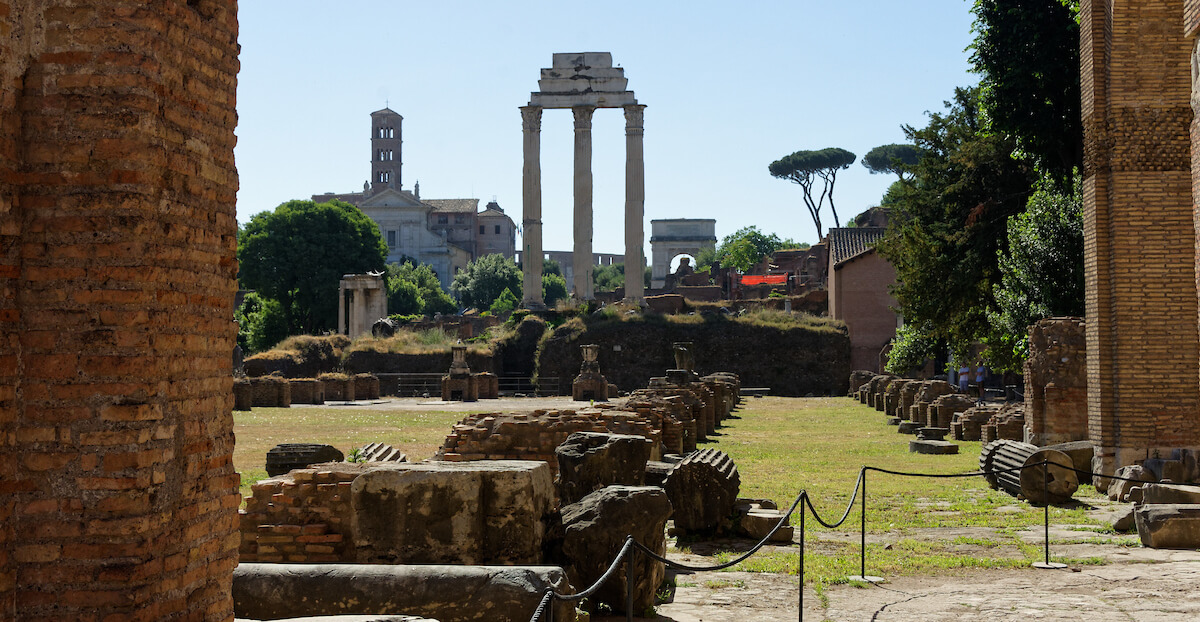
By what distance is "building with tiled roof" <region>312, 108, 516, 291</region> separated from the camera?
10919 centimetres

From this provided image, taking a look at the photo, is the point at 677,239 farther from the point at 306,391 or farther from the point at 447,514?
the point at 447,514

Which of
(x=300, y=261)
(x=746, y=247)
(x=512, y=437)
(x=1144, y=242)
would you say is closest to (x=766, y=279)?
(x=746, y=247)

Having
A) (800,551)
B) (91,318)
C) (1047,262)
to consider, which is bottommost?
(800,551)

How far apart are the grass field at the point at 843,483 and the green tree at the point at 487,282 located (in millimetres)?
63385

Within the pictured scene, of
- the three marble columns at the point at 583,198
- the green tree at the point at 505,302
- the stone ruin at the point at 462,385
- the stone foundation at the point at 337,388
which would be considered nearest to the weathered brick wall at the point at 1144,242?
the stone ruin at the point at 462,385

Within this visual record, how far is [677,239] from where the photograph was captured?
118750 mm

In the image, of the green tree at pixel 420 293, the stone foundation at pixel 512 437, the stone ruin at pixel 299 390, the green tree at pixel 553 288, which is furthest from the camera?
the green tree at pixel 553 288

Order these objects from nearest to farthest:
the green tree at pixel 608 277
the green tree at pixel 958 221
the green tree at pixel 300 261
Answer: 1. the green tree at pixel 958 221
2. the green tree at pixel 300 261
3. the green tree at pixel 608 277

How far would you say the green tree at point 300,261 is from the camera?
210 feet

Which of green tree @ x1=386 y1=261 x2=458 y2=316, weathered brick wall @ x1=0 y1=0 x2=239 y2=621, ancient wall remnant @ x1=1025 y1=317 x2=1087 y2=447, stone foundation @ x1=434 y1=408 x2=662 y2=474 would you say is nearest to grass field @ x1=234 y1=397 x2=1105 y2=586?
ancient wall remnant @ x1=1025 y1=317 x2=1087 y2=447

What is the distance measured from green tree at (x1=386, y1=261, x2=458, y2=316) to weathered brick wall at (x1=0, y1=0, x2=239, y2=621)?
74377mm

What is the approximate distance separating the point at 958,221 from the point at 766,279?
57.0m

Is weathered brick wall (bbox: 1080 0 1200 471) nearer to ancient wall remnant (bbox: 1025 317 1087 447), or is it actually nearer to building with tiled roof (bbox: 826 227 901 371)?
ancient wall remnant (bbox: 1025 317 1087 447)

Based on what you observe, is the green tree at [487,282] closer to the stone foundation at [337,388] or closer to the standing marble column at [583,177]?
the standing marble column at [583,177]
